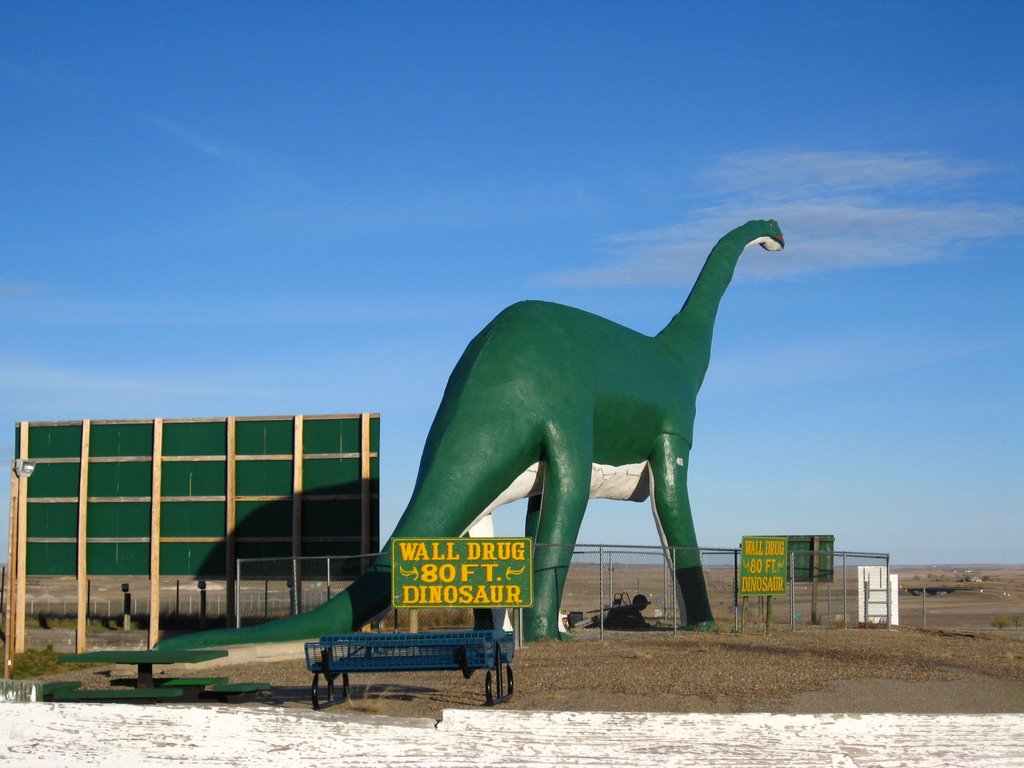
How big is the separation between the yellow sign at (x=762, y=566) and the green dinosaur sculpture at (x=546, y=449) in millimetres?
869

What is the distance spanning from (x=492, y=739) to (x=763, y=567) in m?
15.0

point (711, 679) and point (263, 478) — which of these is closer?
point (711, 679)

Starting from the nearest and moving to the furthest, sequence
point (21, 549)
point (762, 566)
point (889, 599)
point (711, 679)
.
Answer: point (711, 679) → point (762, 566) → point (889, 599) → point (21, 549)

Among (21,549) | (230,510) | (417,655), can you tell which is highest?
(230,510)

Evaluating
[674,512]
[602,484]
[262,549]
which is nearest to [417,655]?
[602,484]

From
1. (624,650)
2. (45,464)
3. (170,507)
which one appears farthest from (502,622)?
(45,464)

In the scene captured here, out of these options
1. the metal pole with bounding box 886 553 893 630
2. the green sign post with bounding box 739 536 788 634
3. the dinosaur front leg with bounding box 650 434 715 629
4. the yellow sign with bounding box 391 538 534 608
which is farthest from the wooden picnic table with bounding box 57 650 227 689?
the metal pole with bounding box 886 553 893 630

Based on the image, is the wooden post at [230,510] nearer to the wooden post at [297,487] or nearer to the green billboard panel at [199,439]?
the green billboard panel at [199,439]

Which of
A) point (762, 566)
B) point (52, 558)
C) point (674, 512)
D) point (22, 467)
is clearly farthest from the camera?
point (52, 558)

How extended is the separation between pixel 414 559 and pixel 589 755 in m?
9.20

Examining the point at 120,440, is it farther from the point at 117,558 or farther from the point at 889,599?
the point at 889,599

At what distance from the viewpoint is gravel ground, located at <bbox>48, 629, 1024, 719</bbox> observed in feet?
34.2

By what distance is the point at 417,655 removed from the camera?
11.0m

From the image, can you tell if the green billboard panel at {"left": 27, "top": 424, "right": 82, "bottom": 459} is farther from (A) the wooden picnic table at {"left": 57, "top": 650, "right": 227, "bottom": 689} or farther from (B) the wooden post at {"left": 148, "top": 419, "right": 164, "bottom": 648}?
(A) the wooden picnic table at {"left": 57, "top": 650, "right": 227, "bottom": 689}
